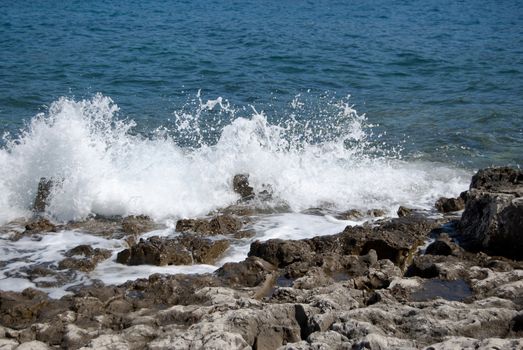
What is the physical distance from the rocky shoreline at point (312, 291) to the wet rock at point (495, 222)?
1cm

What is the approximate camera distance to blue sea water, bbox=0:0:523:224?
A: 33.6 feet

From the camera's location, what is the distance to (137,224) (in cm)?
872

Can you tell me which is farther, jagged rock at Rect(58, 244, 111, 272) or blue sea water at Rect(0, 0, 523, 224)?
blue sea water at Rect(0, 0, 523, 224)

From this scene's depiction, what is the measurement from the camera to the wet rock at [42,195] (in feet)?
30.9

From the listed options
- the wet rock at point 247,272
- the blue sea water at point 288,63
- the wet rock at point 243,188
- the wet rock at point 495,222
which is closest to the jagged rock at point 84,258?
the wet rock at point 247,272

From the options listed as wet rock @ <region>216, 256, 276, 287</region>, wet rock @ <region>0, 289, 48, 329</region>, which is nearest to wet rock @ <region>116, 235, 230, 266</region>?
wet rock @ <region>216, 256, 276, 287</region>

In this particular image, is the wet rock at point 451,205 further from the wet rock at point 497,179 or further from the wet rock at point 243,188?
the wet rock at point 243,188

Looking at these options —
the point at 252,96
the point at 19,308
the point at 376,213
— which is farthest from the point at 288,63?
the point at 19,308

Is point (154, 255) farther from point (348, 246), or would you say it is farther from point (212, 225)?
point (348, 246)

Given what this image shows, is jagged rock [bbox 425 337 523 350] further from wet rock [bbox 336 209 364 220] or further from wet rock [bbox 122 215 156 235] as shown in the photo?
wet rock [bbox 122 215 156 235]

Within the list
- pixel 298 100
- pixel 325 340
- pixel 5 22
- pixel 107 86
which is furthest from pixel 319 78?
pixel 325 340

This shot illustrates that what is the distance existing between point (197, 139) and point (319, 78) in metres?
5.45

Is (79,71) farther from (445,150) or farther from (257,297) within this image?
(257,297)

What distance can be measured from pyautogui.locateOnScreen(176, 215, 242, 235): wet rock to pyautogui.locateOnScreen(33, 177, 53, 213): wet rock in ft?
7.05
